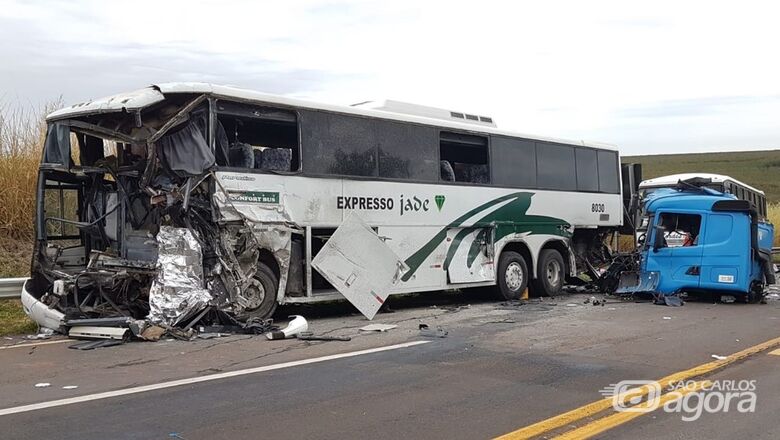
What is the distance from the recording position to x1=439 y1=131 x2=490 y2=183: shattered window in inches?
513

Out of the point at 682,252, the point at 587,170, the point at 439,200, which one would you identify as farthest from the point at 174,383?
the point at 587,170

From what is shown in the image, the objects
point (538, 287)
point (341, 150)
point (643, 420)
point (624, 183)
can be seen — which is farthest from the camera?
point (624, 183)

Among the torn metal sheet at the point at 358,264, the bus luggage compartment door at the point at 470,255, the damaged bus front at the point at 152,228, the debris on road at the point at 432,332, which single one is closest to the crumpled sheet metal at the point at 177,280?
the damaged bus front at the point at 152,228

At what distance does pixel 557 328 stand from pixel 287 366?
4.33m

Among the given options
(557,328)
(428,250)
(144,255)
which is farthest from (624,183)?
(144,255)

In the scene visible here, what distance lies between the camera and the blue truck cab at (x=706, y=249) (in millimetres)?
12945

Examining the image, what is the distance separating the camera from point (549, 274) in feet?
49.4

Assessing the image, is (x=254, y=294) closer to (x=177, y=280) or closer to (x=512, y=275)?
(x=177, y=280)

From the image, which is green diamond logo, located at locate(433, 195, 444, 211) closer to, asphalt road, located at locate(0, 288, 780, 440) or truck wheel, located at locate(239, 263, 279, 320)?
asphalt road, located at locate(0, 288, 780, 440)

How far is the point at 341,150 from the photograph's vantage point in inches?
444

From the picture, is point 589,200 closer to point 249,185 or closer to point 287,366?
point 249,185

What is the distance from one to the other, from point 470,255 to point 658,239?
11.6ft

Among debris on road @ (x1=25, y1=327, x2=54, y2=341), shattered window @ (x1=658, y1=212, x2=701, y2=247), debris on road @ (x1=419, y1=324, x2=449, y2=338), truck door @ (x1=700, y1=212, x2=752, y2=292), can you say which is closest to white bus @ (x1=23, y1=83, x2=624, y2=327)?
debris on road @ (x1=25, y1=327, x2=54, y2=341)

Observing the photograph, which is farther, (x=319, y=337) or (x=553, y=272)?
(x=553, y=272)
